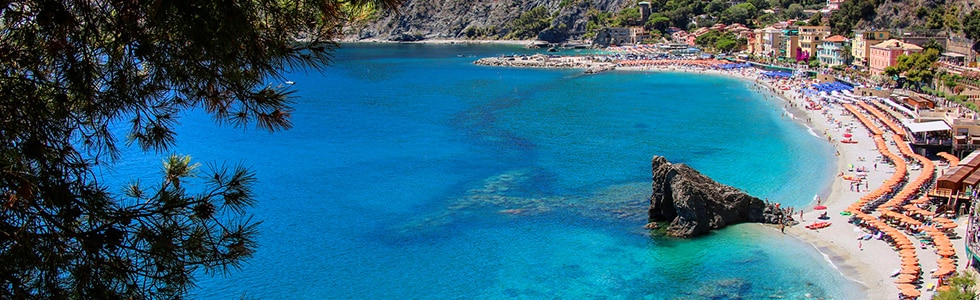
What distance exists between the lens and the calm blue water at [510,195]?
21734 millimetres

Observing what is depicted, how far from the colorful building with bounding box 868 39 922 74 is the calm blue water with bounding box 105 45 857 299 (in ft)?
32.3

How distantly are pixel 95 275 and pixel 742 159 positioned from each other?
35925 millimetres

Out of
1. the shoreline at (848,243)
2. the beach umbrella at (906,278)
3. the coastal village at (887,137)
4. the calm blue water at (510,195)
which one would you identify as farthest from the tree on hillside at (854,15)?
the beach umbrella at (906,278)

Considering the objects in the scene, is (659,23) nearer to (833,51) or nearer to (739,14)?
(739,14)

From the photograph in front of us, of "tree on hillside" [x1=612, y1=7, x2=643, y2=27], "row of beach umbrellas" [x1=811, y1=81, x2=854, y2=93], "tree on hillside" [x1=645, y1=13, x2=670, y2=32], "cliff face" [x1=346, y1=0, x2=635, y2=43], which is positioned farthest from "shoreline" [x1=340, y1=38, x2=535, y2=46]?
"row of beach umbrellas" [x1=811, y1=81, x2=854, y2=93]

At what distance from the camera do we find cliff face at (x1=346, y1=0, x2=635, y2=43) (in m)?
157

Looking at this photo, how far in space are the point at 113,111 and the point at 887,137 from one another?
1630 inches

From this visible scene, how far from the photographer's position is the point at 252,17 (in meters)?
5.49

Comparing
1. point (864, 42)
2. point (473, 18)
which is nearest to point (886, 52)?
point (864, 42)

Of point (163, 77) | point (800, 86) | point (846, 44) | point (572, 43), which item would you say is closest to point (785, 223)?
point (163, 77)

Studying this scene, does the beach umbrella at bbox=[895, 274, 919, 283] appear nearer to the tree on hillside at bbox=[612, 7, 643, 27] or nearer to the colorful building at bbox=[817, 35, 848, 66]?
the colorful building at bbox=[817, 35, 848, 66]

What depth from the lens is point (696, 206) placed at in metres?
A: 25.1

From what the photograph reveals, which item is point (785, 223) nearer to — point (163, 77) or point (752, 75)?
point (163, 77)

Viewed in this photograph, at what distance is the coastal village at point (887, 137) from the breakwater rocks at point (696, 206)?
157 centimetres
